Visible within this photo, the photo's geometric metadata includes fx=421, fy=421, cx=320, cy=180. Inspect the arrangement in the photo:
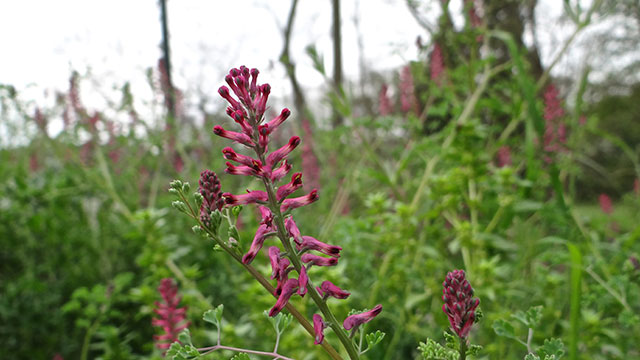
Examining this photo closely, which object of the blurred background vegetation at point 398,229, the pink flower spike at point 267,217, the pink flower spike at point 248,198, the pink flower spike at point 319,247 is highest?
the pink flower spike at point 248,198

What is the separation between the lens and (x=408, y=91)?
3.24 m

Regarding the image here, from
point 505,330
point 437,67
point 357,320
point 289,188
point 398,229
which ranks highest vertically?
point 437,67

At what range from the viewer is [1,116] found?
171 inches

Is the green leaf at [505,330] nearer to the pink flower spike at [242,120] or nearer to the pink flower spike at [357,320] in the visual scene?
the pink flower spike at [357,320]

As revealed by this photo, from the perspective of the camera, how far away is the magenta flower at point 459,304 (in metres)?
0.64

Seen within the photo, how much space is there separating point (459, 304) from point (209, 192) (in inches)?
17.5

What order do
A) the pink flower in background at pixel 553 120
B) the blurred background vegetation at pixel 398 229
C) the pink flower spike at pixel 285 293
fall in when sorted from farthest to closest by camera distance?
the pink flower in background at pixel 553 120 < the blurred background vegetation at pixel 398 229 < the pink flower spike at pixel 285 293

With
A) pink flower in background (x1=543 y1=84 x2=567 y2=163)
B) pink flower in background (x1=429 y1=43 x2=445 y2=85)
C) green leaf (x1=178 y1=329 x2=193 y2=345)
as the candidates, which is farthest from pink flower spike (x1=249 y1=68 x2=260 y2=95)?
pink flower in background (x1=429 y1=43 x2=445 y2=85)

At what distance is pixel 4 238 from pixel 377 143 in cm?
289

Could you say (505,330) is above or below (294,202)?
below

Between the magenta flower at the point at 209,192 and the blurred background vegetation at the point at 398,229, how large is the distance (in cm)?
70

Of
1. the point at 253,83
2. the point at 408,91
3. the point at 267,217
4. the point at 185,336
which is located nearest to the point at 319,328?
the point at 267,217

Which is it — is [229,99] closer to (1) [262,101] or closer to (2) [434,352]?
(1) [262,101]

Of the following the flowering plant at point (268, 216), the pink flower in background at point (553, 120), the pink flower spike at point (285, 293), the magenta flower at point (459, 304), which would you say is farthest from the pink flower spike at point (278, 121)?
the pink flower in background at point (553, 120)
